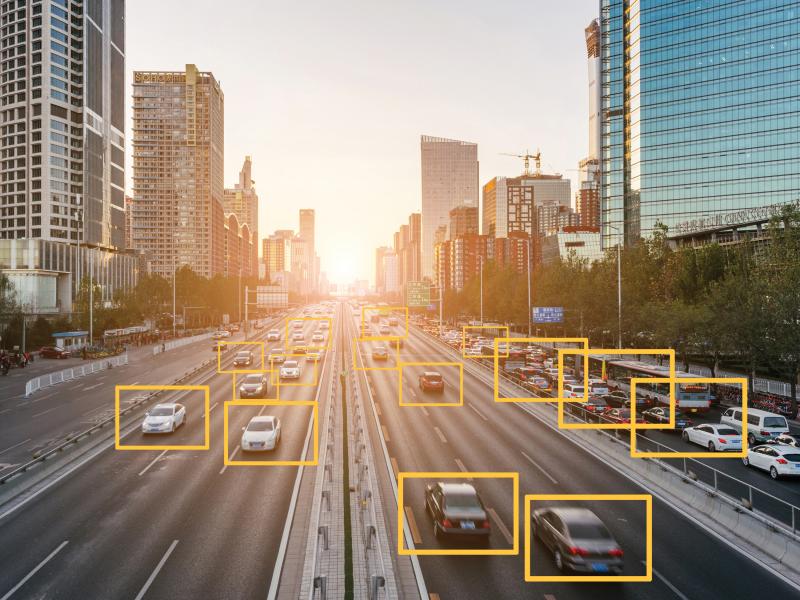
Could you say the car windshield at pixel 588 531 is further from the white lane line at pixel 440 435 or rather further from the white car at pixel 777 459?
the white car at pixel 777 459

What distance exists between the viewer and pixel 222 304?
440 feet

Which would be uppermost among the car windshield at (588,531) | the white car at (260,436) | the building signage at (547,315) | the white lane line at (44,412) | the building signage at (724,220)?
the building signage at (724,220)

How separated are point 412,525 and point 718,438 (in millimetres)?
17889

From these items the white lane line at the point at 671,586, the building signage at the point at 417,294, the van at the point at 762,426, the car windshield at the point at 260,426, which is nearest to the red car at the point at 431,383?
the car windshield at the point at 260,426

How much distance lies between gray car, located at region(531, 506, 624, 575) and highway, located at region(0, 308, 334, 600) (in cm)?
757

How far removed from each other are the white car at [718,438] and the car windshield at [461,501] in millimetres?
16714

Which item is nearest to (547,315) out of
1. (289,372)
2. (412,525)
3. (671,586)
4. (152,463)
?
(289,372)

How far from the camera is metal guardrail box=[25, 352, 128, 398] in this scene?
42791 millimetres

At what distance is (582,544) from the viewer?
44.3ft

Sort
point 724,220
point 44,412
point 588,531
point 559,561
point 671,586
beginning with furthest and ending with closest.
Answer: point 724,220
point 44,412
point 559,561
point 588,531
point 671,586

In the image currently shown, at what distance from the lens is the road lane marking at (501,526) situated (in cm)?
1583

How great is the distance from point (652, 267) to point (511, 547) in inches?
2410

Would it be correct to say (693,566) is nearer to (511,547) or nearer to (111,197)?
(511,547)

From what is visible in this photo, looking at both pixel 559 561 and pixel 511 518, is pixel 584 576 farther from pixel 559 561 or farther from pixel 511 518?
pixel 511 518
